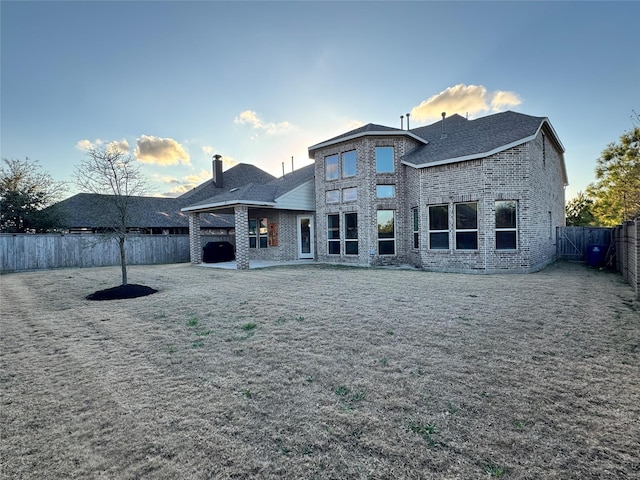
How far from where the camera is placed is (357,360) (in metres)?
3.85

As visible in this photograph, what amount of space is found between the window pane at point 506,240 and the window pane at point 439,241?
1803mm

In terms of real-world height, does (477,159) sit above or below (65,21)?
below

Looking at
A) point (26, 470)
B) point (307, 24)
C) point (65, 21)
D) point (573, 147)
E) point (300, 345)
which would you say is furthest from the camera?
point (573, 147)

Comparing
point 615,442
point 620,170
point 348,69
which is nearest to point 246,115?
point 348,69

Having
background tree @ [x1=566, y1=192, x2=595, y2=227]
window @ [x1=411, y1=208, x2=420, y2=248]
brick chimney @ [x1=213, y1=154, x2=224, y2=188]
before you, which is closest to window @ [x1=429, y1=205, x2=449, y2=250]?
window @ [x1=411, y1=208, x2=420, y2=248]

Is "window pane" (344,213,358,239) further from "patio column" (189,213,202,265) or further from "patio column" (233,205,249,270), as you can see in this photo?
"patio column" (189,213,202,265)

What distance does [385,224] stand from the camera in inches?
576

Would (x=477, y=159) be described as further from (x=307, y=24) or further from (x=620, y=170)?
(x=620, y=170)

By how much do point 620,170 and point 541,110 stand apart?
17033 millimetres

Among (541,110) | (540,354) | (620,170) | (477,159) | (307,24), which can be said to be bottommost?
(540,354)

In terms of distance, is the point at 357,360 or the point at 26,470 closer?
the point at 26,470

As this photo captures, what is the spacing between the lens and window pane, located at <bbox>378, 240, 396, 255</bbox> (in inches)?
576

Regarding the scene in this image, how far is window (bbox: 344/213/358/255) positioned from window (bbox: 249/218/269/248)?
5407 millimetres

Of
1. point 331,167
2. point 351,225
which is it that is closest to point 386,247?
point 351,225
